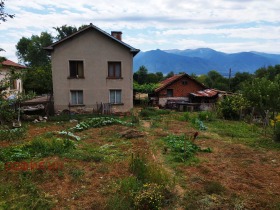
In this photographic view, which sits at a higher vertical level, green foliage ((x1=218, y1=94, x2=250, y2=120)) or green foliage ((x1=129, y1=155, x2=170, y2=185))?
green foliage ((x1=218, y1=94, x2=250, y2=120))

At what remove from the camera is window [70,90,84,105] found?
2155 cm

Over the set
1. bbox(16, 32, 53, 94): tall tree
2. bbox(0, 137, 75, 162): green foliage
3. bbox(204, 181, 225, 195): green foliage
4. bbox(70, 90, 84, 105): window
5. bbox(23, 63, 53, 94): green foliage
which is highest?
bbox(16, 32, 53, 94): tall tree

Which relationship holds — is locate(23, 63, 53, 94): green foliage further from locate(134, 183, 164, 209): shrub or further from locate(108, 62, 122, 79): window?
locate(134, 183, 164, 209): shrub

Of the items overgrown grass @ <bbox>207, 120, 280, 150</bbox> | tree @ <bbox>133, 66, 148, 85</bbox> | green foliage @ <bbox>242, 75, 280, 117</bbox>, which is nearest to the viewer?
overgrown grass @ <bbox>207, 120, 280, 150</bbox>

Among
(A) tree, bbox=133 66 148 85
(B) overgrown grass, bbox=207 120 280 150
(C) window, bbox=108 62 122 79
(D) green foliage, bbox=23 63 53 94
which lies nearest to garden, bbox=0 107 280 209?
(B) overgrown grass, bbox=207 120 280 150

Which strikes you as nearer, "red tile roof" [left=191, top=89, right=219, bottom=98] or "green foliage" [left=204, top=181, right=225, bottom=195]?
"green foliage" [left=204, top=181, right=225, bottom=195]

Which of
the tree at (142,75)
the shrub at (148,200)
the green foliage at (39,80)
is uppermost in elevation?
the tree at (142,75)

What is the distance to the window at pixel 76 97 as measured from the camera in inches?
848

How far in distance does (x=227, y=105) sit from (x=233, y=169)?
14392mm

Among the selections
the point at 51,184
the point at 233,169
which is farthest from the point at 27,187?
the point at 233,169

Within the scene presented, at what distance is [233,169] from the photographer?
873cm

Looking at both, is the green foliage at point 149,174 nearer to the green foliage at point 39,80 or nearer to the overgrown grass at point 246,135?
the overgrown grass at point 246,135

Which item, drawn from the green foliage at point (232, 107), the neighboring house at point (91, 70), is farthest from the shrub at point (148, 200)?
the green foliage at point (232, 107)

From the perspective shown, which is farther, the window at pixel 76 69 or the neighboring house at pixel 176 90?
the neighboring house at pixel 176 90
